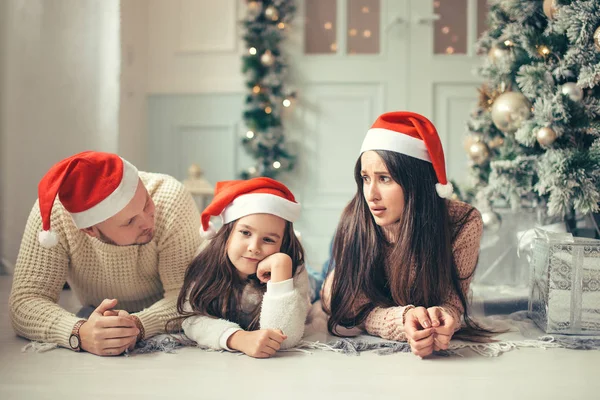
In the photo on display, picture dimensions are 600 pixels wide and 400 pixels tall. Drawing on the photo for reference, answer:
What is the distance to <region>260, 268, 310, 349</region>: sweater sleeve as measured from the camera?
5.14 ft

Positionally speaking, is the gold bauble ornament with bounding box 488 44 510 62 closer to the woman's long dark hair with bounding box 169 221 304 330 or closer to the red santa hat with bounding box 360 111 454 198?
the red santa hat with bounding box 360 111 454 198

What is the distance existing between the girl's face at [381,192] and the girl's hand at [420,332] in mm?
270

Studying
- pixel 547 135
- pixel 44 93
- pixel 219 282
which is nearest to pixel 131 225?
pixel 219 282

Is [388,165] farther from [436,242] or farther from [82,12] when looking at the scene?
[82,12]

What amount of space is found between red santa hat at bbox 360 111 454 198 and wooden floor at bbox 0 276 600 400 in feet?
1.55

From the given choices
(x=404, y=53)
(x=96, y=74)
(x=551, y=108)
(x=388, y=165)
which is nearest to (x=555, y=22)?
(x=551, y=108)

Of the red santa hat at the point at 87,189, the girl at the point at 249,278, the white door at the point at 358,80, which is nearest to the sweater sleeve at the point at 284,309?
the girl at the point at 249,278

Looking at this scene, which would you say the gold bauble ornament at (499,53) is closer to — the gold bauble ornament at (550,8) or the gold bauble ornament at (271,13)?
the gold bauble ornament at (550,8)

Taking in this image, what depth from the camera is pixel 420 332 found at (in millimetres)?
1525

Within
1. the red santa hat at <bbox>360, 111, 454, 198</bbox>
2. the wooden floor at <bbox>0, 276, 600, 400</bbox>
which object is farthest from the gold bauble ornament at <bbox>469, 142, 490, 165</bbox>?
the wooden floor at <bbox>0, 276, 600, 400</bbox>

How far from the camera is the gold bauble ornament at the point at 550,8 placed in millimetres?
2156

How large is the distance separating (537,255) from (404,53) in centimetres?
232

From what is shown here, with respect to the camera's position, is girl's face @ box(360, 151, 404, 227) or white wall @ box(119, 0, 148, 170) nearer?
girl's face @ box(360, 151, 404, 227)

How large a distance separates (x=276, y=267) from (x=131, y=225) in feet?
1.34
